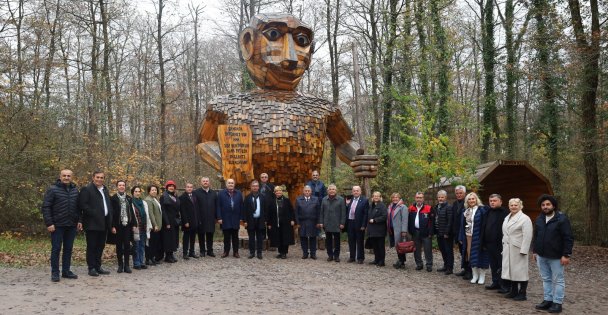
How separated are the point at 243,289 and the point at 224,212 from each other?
8.90 feet

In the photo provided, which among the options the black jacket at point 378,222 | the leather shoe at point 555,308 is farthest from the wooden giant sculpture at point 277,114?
the leather shoe at point 555,308

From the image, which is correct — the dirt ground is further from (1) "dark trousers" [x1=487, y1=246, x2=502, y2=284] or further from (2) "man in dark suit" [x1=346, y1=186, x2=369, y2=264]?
(2) "man in dark suit" [x1=346, y1=186, x2=369, y2=264]

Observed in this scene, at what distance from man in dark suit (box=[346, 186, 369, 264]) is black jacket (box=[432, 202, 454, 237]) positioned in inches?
47.6

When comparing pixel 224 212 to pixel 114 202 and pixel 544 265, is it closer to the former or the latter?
pixel 114 202

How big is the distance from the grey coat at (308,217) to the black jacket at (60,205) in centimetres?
361

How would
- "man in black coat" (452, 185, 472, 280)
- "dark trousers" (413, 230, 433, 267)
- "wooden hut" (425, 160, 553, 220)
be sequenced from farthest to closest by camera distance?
"wooden hut" (425, 160, 553, 220)
"dark trousers" (413, 230, 433, 267)
"man in black coat" (452, 185, 472, 280)

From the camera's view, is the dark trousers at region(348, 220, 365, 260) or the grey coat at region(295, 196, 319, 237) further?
the grey coat at region(295, 196, 319, 237)

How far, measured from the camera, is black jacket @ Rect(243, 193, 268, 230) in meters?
8.52

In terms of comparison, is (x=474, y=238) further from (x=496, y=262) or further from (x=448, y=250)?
(x=448, y=250)

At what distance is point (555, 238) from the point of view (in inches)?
216

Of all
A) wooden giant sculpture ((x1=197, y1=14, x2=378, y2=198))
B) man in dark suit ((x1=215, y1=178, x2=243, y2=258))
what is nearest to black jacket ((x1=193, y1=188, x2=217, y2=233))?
man in dark suit ((x1=215, y1=178, x2=243, y2=258))

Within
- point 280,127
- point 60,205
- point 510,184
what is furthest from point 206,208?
point 510,184

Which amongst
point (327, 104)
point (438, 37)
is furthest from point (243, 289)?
point (438, 37)

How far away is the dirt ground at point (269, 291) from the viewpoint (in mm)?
5074
